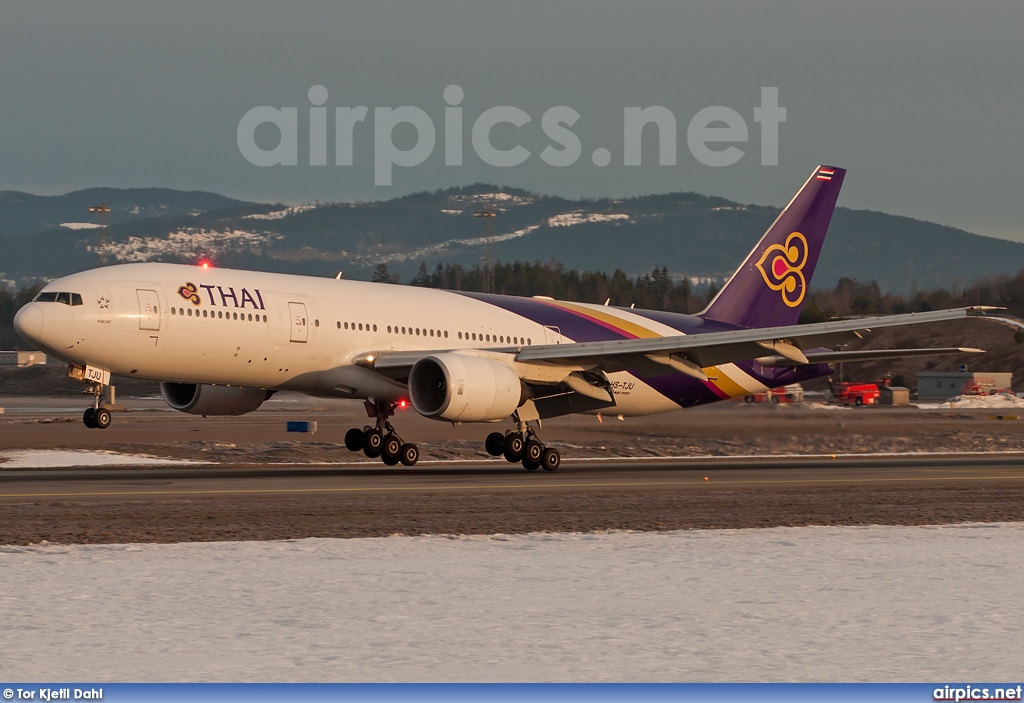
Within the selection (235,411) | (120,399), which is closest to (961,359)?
(120,399)

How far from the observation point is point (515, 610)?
11.7m

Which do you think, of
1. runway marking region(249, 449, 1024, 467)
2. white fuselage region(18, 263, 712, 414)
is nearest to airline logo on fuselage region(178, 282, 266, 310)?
white fuselage region(18, 263, 712, 414)

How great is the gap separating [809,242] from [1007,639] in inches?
A: 1322

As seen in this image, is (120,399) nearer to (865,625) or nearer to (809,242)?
(809,242)

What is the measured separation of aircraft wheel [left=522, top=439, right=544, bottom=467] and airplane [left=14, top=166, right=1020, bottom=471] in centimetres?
5

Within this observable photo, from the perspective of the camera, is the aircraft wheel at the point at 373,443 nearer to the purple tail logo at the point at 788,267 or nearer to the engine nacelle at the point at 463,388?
the engine nacelle at the point at 463,388

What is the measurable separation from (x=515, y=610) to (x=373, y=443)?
23.5 meters

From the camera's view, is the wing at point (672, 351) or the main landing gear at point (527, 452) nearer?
the wing at point (672, 351)

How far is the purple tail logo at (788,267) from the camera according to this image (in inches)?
1666

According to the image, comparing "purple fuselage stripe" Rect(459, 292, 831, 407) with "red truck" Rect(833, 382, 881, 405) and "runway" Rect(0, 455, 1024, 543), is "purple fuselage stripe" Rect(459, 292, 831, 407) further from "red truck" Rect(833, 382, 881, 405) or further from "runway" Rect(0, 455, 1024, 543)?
"red truck" Rect(833, 382, 881, 405)

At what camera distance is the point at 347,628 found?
10.8 meters

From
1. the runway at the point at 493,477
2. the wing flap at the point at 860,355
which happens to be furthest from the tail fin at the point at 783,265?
the runway at the point at 493,477

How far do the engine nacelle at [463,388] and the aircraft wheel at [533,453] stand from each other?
1.37 meters

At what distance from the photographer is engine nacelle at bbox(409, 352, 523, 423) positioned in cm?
3053
